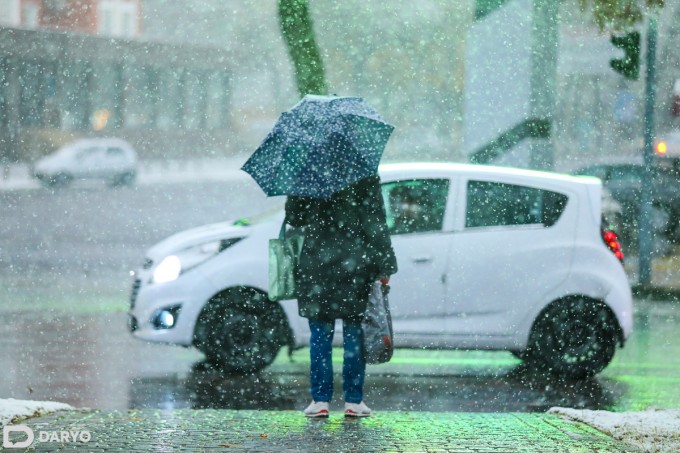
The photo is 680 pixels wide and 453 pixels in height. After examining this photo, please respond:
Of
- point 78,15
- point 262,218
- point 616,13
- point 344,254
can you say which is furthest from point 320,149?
point 78,15

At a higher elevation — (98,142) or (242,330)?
(98,142)

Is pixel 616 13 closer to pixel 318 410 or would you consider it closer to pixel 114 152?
pixel 318 410

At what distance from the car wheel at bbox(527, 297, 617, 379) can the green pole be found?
7.08 metres

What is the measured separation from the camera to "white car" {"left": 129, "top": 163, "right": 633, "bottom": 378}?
8828 mm

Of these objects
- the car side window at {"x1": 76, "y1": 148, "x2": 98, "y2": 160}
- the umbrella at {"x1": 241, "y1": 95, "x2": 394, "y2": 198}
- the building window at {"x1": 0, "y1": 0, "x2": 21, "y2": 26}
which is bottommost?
the car side window at {"x1": 76, "y1": 148, "x2": 98, "y2": 160}

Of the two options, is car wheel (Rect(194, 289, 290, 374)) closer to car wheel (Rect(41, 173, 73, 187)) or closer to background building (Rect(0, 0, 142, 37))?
car wheel (Rect(41, 173, 73, 187))

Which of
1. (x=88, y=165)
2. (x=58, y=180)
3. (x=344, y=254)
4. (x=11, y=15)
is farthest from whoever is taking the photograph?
(x=88, y=165)

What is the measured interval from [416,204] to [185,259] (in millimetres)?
1848

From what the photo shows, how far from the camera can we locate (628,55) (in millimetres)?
16203

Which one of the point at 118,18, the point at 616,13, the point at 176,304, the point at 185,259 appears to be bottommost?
the point at 176,304

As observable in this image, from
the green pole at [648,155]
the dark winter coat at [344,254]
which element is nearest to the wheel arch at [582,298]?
the dark winter coat at [344,254]

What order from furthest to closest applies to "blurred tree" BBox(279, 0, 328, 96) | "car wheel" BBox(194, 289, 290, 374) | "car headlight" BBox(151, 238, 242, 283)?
"blurred tree" BBox(279, 0, 328, 96)
"car headlight" BBox(151, 238, 242, 283)
"car wheel" BBox(194, 289, 290, 374)

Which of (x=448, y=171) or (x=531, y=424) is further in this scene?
(x=448, y=171)

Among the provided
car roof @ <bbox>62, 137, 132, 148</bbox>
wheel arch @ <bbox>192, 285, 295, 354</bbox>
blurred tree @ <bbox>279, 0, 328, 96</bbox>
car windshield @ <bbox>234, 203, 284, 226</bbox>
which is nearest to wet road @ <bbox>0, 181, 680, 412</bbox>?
wheel arch @ <bbox>192, 285, 295, 354</bbox>
